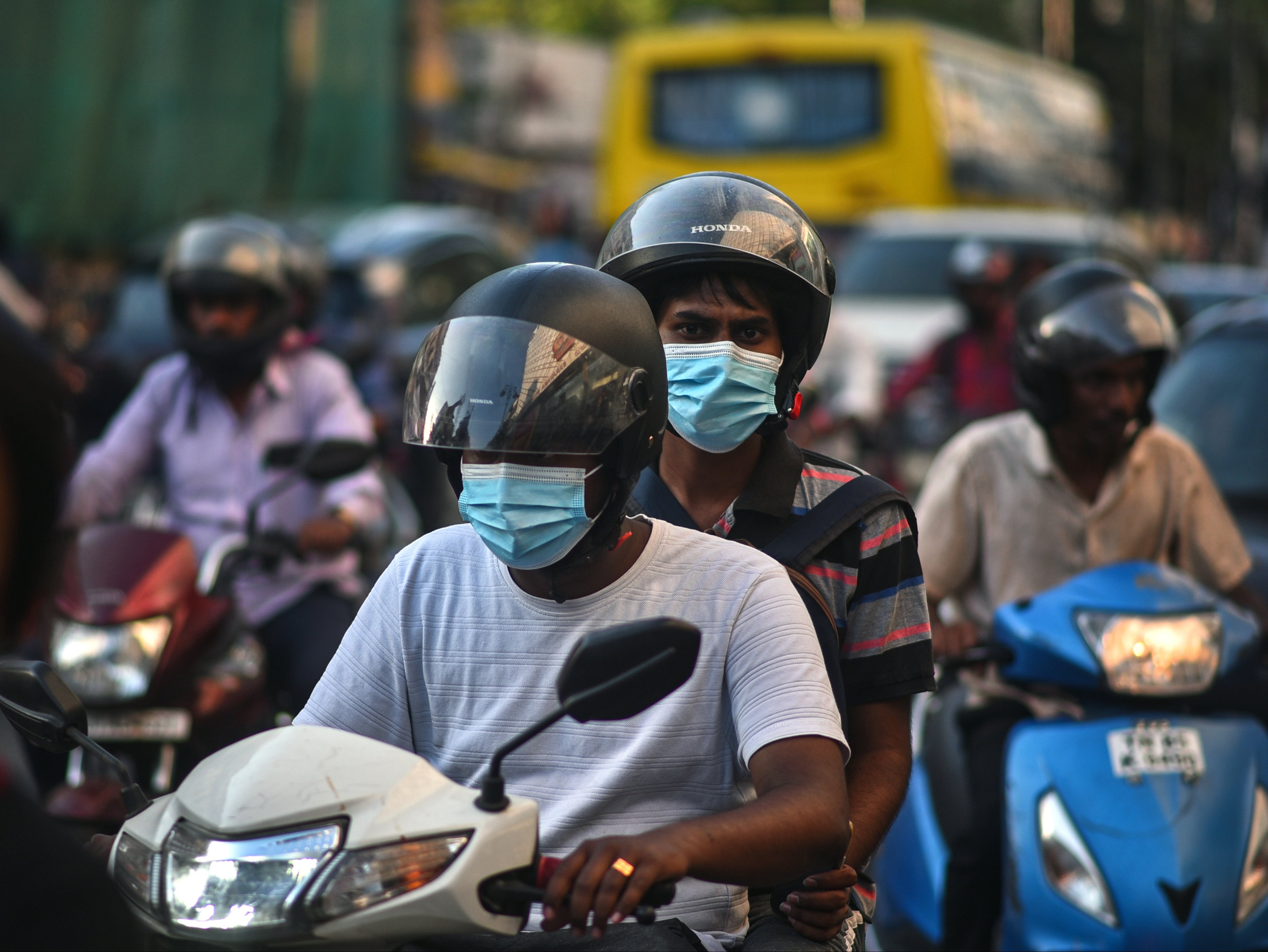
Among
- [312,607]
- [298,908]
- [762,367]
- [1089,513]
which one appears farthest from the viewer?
[312,607]

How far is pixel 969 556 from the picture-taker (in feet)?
13.0

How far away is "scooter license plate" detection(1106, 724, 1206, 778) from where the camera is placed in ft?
11.0

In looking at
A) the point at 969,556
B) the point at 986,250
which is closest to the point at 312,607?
the point at 969,556

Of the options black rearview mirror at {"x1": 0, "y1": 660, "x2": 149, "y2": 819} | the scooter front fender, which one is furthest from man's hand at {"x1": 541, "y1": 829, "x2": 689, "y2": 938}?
the scooter front fender

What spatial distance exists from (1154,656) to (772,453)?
1071 millimetres

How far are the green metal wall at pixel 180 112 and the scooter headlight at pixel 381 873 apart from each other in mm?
15293

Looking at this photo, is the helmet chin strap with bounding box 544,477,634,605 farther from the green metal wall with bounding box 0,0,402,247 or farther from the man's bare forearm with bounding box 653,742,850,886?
the green metal wall with bounding box 0,0,402,247

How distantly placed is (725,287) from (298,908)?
1.47m

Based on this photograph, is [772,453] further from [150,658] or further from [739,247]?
[150,658]

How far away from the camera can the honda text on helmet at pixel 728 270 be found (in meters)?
2.74

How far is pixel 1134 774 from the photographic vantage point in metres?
3.35

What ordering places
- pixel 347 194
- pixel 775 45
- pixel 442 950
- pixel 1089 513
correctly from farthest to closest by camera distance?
pixel 347 194
pixel 775 45
pixel 1089 513
pixel 442 950

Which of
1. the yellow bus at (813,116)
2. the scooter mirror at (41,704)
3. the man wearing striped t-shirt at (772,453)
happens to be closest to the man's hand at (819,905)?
the man wearing striped t-shirt at (772,453)

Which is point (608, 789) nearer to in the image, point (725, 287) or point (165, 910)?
point (165, 910)
